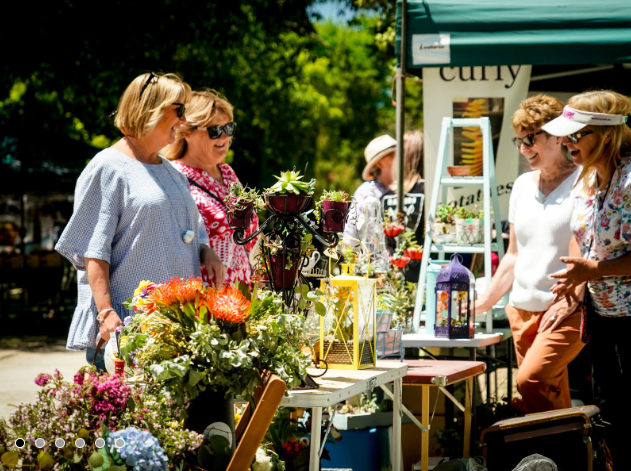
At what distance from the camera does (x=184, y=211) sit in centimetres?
289

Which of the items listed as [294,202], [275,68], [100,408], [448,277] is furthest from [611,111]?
[275,68]

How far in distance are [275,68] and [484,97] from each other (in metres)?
8.77

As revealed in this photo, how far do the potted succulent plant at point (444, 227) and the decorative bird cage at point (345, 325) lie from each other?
1.62m

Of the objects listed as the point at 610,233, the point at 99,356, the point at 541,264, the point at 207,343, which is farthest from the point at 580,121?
the point at 99,356

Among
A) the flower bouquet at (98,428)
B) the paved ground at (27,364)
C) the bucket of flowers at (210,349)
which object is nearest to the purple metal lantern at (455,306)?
the bucket of flowers at (210,349)

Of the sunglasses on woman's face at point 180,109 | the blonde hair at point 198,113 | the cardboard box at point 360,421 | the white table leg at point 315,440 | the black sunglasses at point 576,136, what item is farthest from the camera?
the blonde hair at point 198,113

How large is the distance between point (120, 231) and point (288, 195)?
72 cm

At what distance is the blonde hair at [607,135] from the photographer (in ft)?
10.1

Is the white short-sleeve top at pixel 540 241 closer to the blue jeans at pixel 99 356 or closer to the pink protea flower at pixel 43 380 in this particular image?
the blue jeans at pixel 99 356

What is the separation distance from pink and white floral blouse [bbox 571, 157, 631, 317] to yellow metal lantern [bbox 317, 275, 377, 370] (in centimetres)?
109

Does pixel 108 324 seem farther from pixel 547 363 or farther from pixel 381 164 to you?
pixel 381 164

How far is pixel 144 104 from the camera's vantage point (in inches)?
110

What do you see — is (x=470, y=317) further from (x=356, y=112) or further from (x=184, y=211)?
(x=356, y=112)

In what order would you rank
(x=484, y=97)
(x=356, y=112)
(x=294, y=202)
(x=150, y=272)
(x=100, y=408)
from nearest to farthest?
(x=100, y=408), (x=294, y=202), (x=150, y=272), (x=484, y=97), (x=356, y=112)
